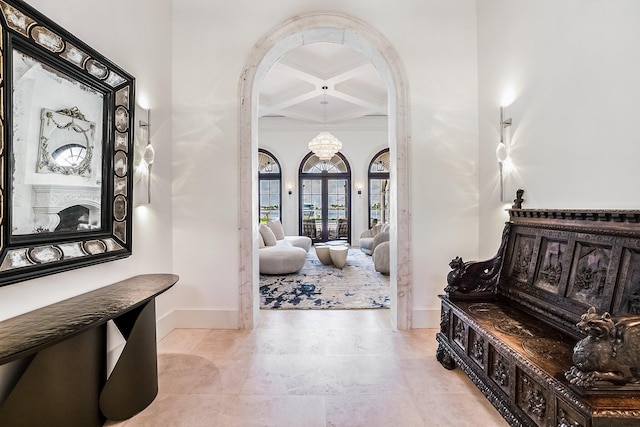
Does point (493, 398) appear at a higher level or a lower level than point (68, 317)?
→ lower

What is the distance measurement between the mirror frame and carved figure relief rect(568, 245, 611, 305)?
3048mm

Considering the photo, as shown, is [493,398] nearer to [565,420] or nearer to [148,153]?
[565,420]

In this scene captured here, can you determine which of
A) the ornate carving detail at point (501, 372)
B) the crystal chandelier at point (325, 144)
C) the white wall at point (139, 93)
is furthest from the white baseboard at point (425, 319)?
the crystal chandelier at point (325, 144)

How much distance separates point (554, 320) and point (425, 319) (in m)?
1.41

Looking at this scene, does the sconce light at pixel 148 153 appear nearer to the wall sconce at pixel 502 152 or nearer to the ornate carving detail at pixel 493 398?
the ornate carving detail at pixel 493 398

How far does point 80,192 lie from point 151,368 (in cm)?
125

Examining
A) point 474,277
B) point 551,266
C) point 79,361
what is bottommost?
point 79,361

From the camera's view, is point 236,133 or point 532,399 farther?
point 236,133

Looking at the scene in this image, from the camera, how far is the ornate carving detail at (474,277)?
2.39 m

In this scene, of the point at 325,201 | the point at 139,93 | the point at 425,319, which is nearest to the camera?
the point at 139,93

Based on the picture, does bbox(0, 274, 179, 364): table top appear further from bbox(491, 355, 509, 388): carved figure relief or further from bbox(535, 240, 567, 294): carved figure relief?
bbox(535, 240, 567, 294): carved figure relief

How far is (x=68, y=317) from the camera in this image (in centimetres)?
150

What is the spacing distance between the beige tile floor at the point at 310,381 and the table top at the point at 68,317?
73cm

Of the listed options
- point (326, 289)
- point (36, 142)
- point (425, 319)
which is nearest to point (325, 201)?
point (326, 289)
